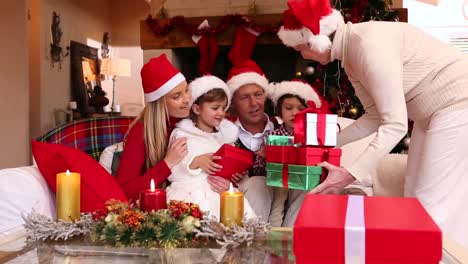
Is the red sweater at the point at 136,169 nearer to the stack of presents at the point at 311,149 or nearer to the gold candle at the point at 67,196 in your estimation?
the stack of presents at the point at 311,149

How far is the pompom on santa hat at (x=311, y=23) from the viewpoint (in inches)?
77.0

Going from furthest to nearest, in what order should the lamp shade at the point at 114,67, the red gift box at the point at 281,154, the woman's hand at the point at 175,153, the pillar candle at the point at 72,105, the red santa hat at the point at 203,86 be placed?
the lamp shade at the point at 114,67
the pillar candle at the point at 72,105
the red santa hat at the point at 203,86
the woman's hand at the point at 175,153
the red gift box at the point at 281,154

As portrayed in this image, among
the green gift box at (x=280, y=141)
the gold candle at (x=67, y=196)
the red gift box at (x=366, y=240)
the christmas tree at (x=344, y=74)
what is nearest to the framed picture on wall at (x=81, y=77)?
the christmas tree at (x=344, y=74)

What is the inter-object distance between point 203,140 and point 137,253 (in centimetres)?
123

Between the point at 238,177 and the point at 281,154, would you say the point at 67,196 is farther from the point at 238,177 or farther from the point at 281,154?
the point at 238,177

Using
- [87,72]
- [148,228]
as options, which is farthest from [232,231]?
[87,72]

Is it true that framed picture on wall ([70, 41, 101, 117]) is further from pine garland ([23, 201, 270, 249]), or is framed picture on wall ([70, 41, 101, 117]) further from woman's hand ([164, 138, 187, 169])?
pine garland ([23, 201, 270, 249])

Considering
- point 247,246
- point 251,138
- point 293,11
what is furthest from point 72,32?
point 247,246

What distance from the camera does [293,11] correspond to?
2.03 meters

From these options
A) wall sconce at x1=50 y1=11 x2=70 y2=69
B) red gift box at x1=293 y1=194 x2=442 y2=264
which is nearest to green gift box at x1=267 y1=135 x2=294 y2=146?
red gift box at x1=293 y1=194 x2=442 y2=264

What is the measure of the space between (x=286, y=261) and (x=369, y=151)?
0.63m

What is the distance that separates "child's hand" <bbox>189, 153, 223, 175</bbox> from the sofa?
427mm

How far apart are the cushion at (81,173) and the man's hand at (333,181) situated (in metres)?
0.72

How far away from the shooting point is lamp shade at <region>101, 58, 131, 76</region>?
7852 mm
